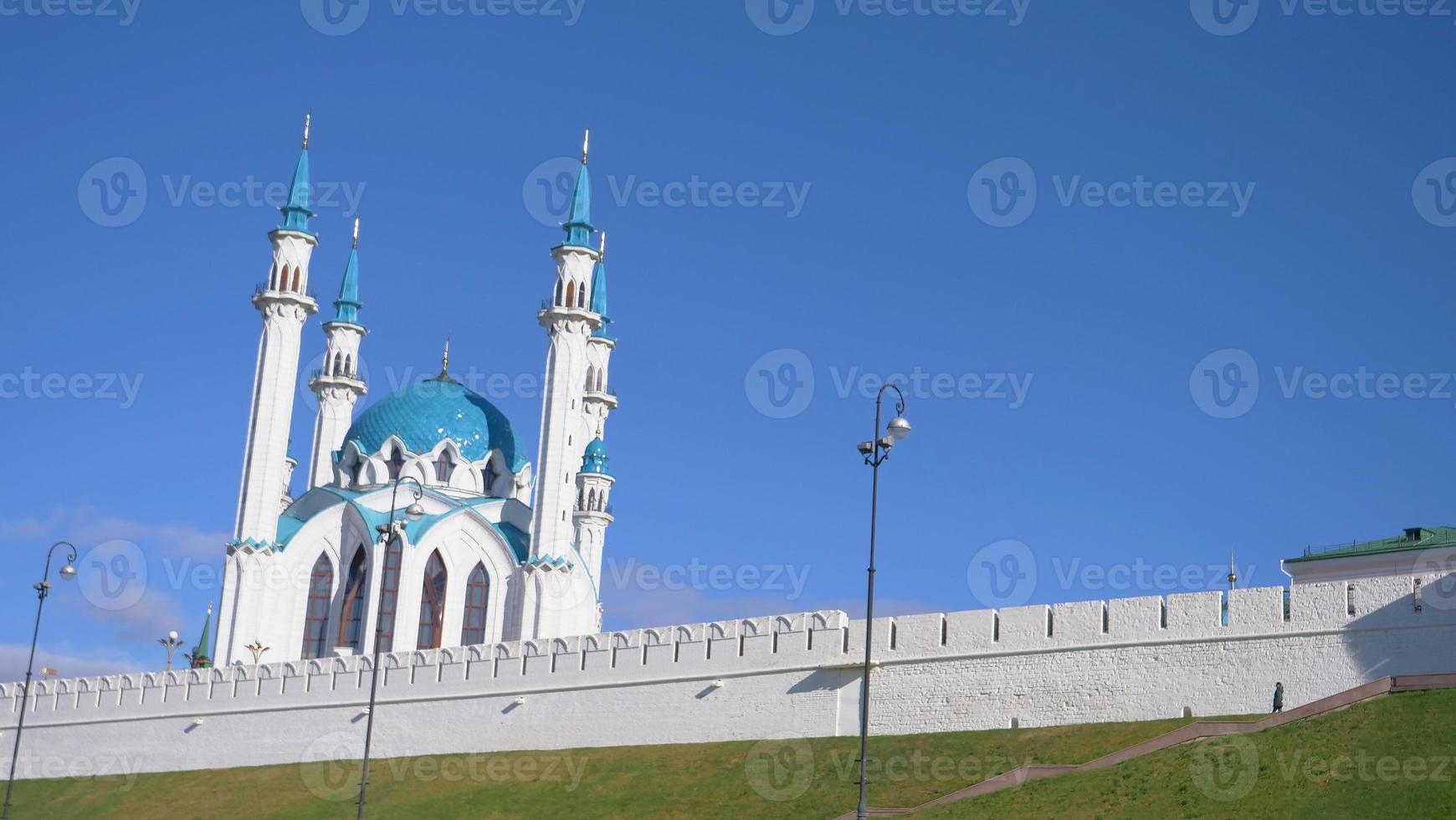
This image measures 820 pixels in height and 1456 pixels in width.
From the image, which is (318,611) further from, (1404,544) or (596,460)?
(1404,544)

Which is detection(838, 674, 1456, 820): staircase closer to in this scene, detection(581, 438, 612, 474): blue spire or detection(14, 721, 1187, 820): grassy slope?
detection(14, 721, 1187, 820): grassy slope

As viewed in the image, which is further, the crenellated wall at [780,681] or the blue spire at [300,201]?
the blue spire at [300,201]

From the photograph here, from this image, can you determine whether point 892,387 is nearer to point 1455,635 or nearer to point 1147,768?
point 1147,768

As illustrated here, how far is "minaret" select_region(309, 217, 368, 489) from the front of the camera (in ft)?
224

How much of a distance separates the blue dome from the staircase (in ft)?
127

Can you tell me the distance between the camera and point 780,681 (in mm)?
38094

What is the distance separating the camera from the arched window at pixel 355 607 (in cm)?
6069

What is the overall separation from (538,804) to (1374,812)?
18.5 m

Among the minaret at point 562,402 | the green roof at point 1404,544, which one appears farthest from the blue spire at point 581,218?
the green roof at point 1404,544

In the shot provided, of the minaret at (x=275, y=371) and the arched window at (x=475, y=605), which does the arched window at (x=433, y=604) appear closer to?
the arched window at (x=475, y=605)

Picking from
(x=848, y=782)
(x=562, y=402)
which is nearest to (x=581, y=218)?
(x=562, y=402)

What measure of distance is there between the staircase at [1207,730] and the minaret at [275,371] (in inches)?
1397

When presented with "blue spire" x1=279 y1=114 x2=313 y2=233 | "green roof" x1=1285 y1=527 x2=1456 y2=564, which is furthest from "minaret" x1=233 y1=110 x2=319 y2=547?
"green roof" x1=1285 y1=527 x2=1456 y2=564

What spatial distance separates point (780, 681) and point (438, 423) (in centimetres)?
3055
